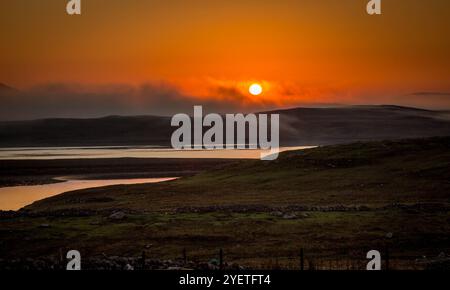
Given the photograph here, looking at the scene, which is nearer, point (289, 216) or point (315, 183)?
point (289, 216)

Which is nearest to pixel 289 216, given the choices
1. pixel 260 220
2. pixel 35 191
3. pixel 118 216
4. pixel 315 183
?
pixel 260 220

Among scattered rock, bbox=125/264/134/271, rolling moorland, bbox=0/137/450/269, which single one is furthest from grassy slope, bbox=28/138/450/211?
scattered rock, bbox=125/264/134/271

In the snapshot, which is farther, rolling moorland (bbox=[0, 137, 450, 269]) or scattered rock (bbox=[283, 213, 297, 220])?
scattered rock (bbox=[283, 213, 297, 220])

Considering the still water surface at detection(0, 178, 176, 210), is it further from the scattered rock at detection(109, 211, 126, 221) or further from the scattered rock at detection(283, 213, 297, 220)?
the scattered rock at detection(283, 213, 297, 220)

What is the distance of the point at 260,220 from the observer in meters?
50.9

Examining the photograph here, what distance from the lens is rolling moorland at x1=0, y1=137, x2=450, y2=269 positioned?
40750 millimetres

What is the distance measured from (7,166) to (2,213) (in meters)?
78.9

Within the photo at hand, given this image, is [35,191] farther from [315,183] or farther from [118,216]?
[118,216]

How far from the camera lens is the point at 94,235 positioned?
4725 centimetres

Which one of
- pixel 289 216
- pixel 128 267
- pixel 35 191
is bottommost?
pixel 128 267

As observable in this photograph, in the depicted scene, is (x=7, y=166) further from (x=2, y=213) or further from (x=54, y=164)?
(x=2, y=213)

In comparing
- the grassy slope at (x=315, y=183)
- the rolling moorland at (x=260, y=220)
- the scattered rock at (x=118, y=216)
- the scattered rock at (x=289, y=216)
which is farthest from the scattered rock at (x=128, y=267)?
the grassy slope at (x=315, y=183)

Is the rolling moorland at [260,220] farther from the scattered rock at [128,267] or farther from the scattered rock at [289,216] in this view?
the scattered rock at [128,267]
